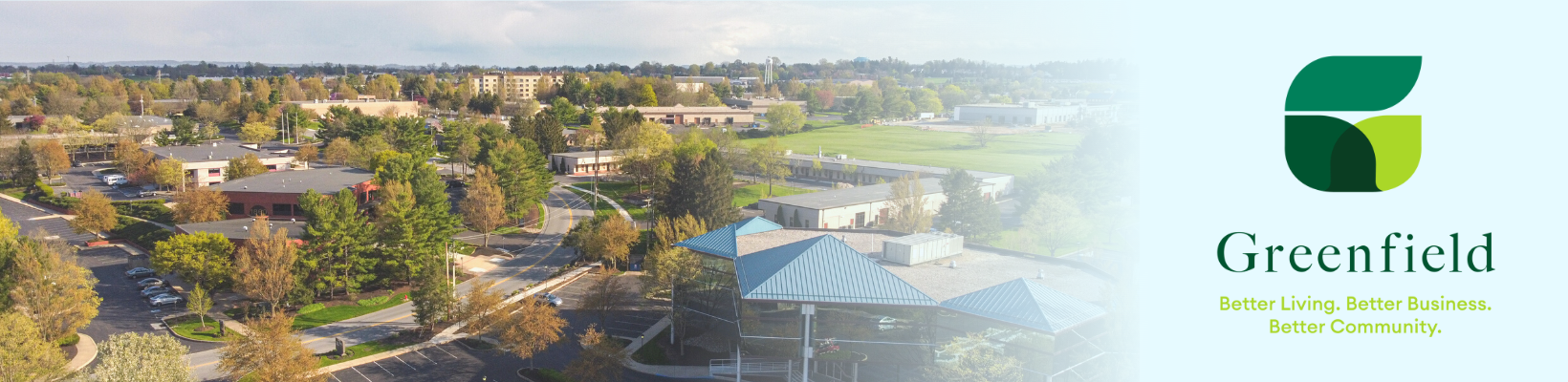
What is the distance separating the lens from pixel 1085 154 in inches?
178

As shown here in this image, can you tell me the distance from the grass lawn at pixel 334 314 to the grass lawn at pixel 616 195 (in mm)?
8478

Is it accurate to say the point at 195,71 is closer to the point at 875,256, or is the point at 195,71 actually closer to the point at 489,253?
the point at 489,253

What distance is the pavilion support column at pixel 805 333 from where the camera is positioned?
31.2 ft

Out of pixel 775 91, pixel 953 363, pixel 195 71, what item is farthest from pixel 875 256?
pixel 195 71

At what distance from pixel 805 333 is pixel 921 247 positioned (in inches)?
89.8

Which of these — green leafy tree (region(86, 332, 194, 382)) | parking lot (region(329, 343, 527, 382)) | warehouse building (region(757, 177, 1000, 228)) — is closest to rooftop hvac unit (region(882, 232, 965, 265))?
parking lot (region(329, 343, 527, 382))

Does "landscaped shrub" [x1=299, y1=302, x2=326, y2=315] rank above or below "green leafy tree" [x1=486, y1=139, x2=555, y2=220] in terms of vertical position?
below

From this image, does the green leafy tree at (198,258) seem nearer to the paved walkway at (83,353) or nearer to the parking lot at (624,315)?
the paved walkway at (83,353)

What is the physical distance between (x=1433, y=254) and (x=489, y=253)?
20.3 m

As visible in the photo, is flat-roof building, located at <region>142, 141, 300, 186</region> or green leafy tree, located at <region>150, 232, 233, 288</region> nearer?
green leafy tree, located at <region>150, 232, 233, 288</region>

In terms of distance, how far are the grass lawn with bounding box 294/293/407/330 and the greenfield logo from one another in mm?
16031

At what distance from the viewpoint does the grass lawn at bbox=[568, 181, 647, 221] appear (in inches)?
1057

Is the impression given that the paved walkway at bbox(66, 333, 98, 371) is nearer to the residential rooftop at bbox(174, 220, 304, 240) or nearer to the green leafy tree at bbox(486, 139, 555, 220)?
the residential rooftop at bbox(174, 220, 304, 240)

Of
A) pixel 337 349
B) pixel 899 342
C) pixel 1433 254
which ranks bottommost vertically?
pixel 337 349
